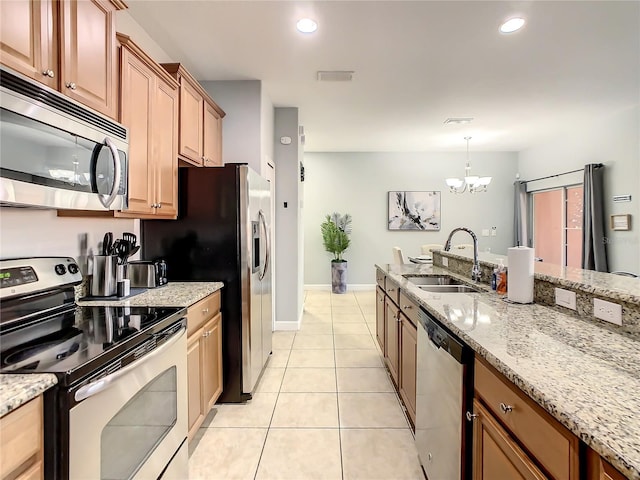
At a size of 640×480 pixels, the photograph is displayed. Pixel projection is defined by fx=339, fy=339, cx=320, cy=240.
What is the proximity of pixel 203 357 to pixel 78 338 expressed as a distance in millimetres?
917

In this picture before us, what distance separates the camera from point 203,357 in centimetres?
208

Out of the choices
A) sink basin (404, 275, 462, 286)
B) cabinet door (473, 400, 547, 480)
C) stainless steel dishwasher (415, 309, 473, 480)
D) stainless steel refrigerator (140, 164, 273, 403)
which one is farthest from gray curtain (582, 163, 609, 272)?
stainless steel refrigerator (140, 164, 273, 403)

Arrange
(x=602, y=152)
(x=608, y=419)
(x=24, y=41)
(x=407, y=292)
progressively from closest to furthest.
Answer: (x=608, y=419) → (x=24, y=41) → (x=407, y=292) → (x=602, y=152)

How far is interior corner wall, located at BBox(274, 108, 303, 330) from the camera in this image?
4.20m

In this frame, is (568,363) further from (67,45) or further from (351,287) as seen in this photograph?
(351,287)

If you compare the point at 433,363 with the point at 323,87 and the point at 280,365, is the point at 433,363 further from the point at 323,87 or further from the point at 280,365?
the point at 323,87

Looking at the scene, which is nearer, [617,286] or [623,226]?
[617,286]

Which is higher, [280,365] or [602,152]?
[602,152]

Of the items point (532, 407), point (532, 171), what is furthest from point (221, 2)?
point (532, 171)

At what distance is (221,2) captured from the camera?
2.17 metres

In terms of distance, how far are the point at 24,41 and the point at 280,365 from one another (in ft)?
9.23

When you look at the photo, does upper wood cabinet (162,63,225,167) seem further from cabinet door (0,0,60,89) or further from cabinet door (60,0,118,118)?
cabinet door (0,0,60,89)

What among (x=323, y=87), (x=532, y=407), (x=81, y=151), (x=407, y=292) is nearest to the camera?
(x=532, y=407)

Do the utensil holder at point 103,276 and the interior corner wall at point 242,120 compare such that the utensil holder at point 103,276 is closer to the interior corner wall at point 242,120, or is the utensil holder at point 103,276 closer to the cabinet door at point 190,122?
the cabinet door at point 190,122
